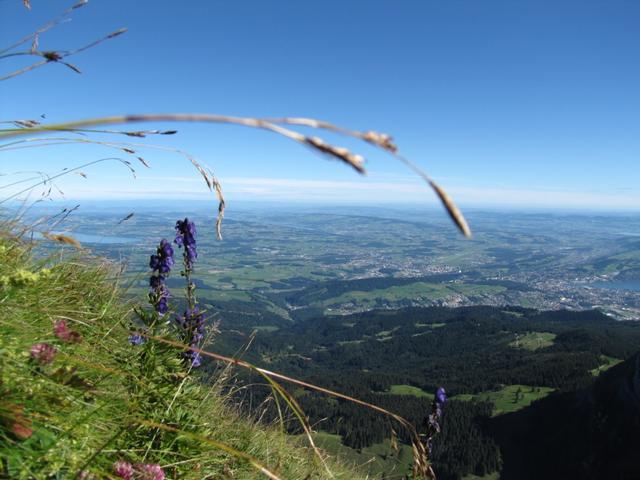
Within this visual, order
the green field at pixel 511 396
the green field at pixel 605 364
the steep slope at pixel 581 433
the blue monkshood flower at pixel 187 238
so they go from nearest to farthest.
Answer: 1. the blue monkshood flower at pixel 187 238
2. the steep slope at pixel 581 433
3. the green field at pixel 605 364
4. the green field at pixel 511 396

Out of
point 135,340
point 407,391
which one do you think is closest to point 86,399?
point 135,340

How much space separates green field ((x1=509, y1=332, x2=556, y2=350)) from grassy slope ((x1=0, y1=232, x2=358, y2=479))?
16659 centimetres

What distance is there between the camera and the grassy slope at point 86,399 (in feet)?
5.21

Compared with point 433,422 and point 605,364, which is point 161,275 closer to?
point 433,422

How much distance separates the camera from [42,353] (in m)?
1.74

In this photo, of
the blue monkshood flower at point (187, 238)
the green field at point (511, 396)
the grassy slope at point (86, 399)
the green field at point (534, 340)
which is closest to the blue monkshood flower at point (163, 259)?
the blue monkshood flower at point (187, 238)

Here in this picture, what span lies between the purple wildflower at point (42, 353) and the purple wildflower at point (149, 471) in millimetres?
712

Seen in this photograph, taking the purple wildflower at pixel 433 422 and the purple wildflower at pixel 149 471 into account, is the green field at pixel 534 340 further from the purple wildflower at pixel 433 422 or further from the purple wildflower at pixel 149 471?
the purple wildflower at pixel 149 471

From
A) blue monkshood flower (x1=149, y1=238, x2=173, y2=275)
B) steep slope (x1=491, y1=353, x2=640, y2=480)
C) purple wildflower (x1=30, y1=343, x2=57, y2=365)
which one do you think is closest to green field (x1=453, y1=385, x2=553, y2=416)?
steep slope (x1=491, y1=353, x2=640, y2=480)

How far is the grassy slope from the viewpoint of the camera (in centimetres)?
159

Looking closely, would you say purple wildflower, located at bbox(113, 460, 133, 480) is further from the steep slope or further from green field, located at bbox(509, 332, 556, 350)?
green field, located at bbox(509, 332, 556, 350)

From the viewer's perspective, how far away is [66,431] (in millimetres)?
1634

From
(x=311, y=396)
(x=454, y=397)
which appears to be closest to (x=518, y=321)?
(x=454, y=397)

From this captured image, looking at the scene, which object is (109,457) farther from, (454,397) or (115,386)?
(454,397)
